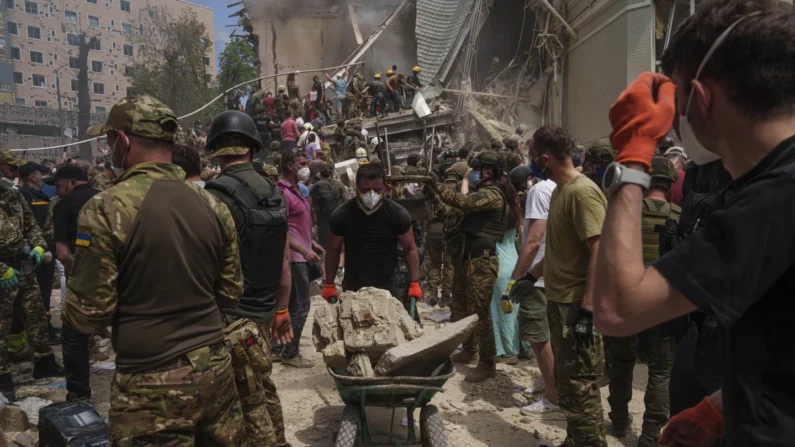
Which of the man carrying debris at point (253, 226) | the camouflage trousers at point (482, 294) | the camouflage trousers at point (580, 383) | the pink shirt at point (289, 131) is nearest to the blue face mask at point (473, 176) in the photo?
the camouflage trousers at point (482, 294)

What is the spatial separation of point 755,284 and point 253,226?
312cm

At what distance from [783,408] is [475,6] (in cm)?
2251

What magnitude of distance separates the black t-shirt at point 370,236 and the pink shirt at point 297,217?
3.81 feet

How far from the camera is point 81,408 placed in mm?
3703

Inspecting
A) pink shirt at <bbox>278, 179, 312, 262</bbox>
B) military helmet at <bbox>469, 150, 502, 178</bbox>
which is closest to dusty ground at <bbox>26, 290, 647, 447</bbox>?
pink shirt at <bbox>278, 179, 312, 262</bbox>

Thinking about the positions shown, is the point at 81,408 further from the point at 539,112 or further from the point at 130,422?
the point at 539,112

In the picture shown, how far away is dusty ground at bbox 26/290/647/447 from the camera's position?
4652mm

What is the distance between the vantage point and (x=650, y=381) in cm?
429

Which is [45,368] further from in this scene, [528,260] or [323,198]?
[528,260]

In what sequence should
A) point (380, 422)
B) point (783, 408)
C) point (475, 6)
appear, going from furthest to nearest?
point (475, 6), point (380, 422), point (783, 408)

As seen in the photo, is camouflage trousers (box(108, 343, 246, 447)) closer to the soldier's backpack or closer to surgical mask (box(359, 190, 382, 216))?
surgical mask (box(359, 190, 382, 216))

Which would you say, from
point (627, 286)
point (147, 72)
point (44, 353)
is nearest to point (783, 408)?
point (627, 286)

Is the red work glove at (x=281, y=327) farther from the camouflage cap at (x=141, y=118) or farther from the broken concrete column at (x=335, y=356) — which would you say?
the camouflage cap at (x=141, y=118)

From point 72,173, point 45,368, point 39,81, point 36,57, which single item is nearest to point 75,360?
point 45,368
